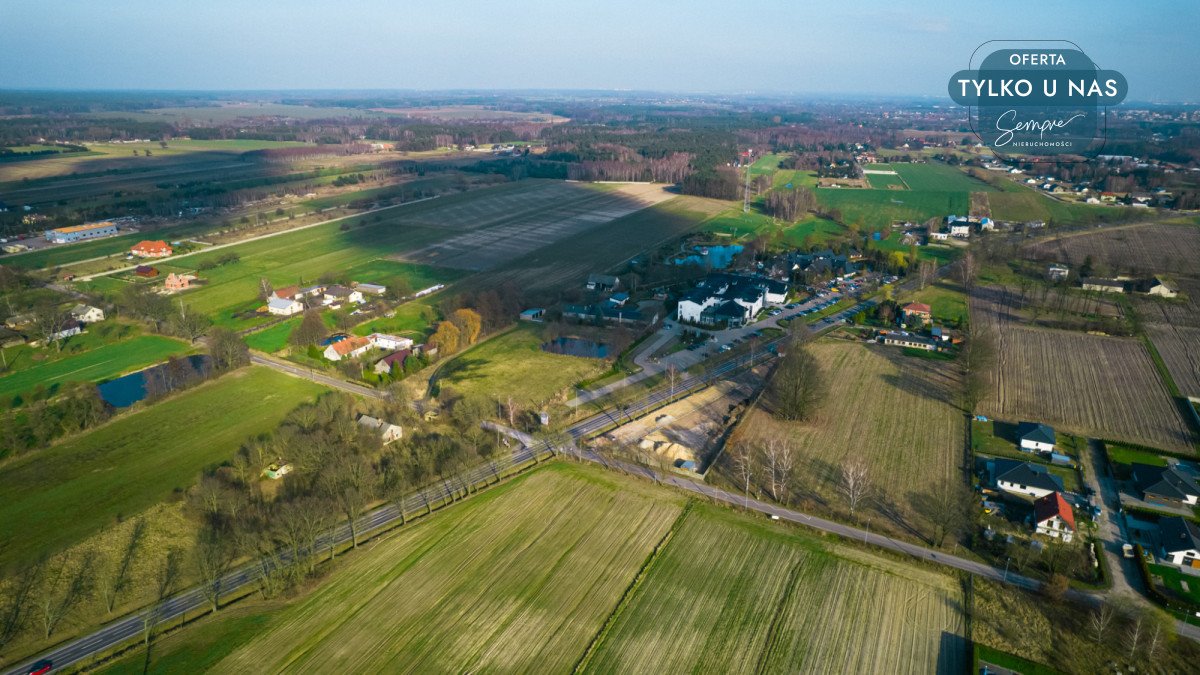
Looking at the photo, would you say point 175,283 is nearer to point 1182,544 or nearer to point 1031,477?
point 1031,477

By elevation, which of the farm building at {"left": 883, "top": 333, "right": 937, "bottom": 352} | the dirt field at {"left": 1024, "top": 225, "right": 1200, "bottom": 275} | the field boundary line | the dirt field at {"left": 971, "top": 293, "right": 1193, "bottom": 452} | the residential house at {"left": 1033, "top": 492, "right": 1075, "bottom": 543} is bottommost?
the field boundary line

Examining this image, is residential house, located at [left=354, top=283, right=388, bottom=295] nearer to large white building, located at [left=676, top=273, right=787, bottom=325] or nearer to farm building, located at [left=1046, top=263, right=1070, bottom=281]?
large white building, located at [left=676, top=273, right=787, bottom=325]

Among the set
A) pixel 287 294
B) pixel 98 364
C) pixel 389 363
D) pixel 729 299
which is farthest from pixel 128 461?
pixel 729 299

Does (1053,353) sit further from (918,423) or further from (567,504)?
(567,504)

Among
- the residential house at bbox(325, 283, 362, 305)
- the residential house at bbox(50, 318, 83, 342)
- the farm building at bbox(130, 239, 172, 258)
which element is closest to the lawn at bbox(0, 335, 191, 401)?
the residential house at bbox(50, 318, 83, 342)

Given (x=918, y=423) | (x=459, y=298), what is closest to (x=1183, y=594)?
(x=918, y=423)

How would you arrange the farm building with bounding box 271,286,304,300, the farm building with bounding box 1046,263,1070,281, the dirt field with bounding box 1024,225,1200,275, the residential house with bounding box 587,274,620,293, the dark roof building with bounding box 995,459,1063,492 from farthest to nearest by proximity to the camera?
1. the dirt field with bounding box 1024,225,1200,275
2. the farm building with bounding box 1046,263,1070,281
3. the residential house with bounding box 587,274,620,293
4. the farm building with bounding box 271,286,304,300
5. the dark roof building with bounding box 995,459,1063,492
